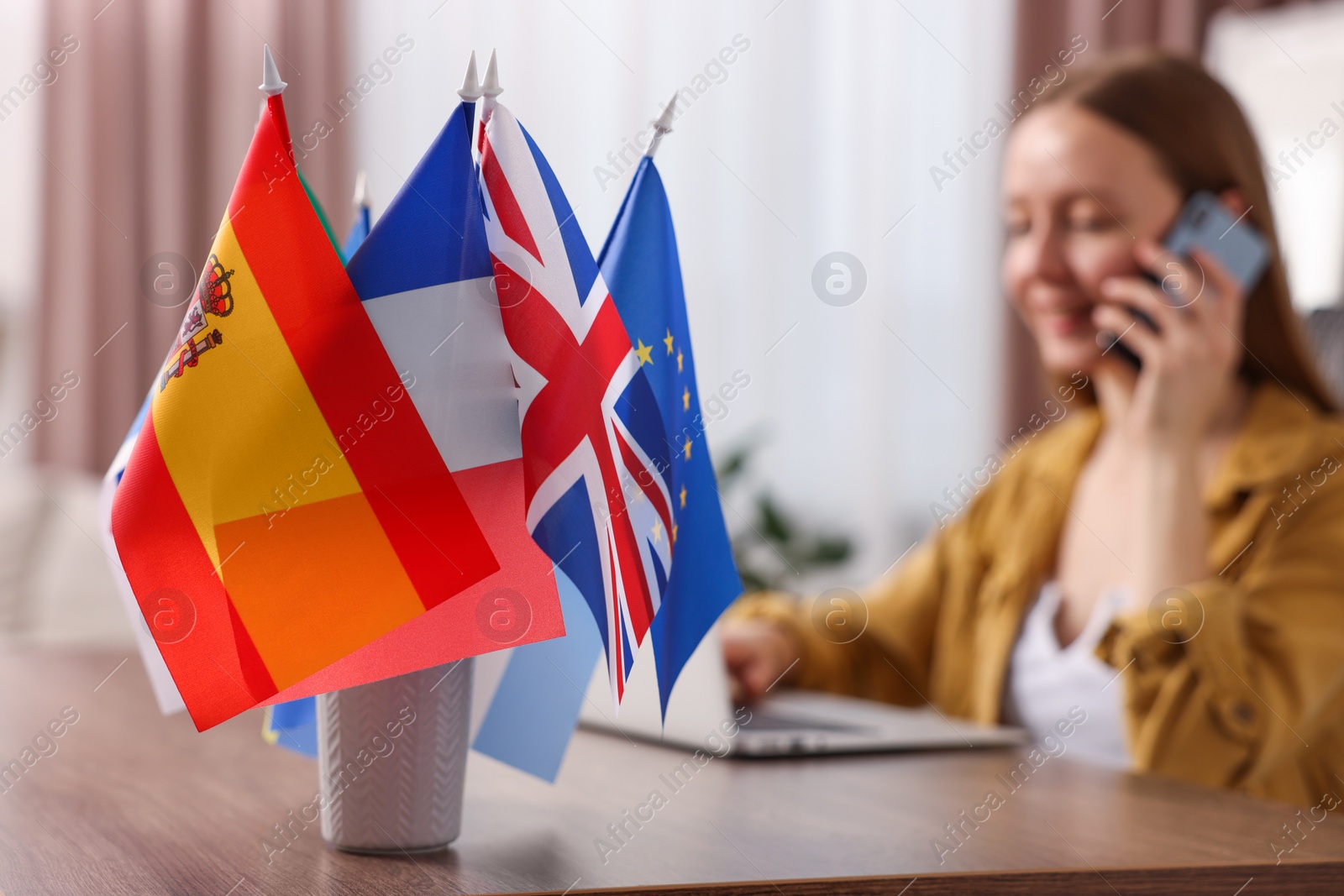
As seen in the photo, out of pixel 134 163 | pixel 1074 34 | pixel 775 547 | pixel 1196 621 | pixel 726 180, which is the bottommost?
pixel 775 547

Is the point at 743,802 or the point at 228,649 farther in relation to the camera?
the point at 743,802

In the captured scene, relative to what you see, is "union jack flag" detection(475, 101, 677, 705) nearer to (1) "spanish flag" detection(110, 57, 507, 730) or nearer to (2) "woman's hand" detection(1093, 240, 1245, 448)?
(1) "spanish flag" detection(110, 57, 507, 730)

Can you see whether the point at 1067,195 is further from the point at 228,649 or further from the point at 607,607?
the point at 228,649

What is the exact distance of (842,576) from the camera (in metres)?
3.09

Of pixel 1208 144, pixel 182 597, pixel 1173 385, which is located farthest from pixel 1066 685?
pixel 182 597

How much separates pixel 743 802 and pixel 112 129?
2569 mm

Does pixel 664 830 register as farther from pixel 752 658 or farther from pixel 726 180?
pixel 726 180

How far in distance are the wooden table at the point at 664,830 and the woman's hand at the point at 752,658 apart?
0.26 meters

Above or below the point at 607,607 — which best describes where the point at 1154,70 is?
above

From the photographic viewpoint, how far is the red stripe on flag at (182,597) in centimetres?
48

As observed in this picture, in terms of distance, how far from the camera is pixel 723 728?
2.77 ft

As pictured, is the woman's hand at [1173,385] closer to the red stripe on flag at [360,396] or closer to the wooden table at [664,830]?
the wooden table at [664,830]

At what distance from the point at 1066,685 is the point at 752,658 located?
0.36 meters

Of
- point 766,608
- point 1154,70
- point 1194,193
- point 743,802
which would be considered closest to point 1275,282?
point 1194,193
